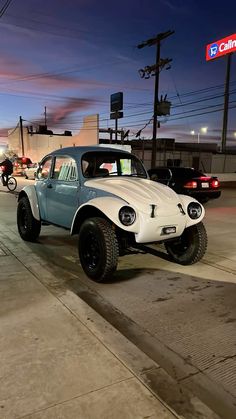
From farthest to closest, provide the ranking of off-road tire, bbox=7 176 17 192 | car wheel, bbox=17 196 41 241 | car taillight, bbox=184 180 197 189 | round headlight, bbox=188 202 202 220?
1. off-road tire, bbox=7 176 17 192
2. car taillight, bbox=184 180 197 189
3. car wheel, bbox=17 196 41 241
4. round headlight, bbox=188 202 202 220

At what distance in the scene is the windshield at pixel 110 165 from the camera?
572cm

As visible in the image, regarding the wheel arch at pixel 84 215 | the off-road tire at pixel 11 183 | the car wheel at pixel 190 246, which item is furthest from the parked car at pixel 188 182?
the off-road tire at pixel 11 183

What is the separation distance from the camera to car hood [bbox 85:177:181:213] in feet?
15.2

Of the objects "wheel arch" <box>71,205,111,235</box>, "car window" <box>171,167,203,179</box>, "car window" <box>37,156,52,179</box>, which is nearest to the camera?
"wheel arch" <box>71,205,111,235</box>

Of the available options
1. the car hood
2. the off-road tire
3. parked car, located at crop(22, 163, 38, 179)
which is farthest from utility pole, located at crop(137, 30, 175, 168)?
the car hood

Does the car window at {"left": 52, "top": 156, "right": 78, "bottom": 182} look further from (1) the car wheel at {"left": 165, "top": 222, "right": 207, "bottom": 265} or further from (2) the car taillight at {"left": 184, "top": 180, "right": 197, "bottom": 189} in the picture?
(2) the car taillight at {"left": 184, "top": 180, "right": 197, "bottom": 189}

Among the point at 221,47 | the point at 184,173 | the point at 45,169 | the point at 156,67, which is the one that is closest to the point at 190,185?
the point at 184,173

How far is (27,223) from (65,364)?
4491 millimetres

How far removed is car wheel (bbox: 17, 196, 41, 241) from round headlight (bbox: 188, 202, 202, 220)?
3.12 metres

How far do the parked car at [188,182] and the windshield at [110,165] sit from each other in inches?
217

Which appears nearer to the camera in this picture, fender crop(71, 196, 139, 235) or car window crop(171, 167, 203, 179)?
fender crop(71, 196, 139, 235)

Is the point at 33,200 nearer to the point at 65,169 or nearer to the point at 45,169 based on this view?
the point at 45,169

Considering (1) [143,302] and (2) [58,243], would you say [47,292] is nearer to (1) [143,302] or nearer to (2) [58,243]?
(1) [143,302]

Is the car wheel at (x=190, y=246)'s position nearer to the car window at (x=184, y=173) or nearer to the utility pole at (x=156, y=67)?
the car window at (x=184, y=173)
